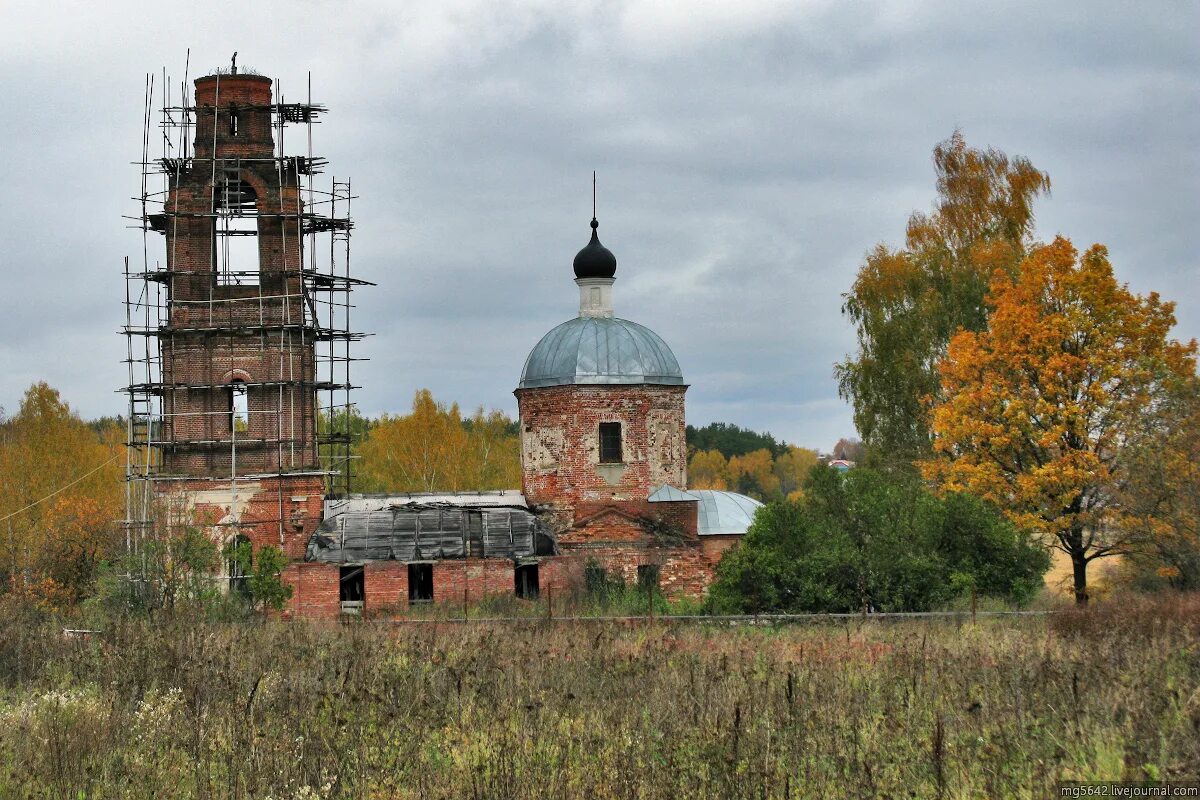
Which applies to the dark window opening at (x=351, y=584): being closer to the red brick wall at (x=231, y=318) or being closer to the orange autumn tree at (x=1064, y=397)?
the red brick wall at (x=231, y=318)

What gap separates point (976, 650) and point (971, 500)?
9.29 m

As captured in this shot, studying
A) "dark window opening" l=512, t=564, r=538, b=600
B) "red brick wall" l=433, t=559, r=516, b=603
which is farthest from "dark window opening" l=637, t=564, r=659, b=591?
"red brick wall" l=433, t=559, r=516, b=603

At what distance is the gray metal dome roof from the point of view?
2770 centimetres

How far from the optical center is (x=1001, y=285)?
2389 cm

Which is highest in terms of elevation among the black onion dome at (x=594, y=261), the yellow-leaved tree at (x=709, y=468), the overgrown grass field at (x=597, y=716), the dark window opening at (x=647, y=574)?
the black onion dome at (x=594, y=261)

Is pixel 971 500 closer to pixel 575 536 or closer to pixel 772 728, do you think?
pixel 575 536

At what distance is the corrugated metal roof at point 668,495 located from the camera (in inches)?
1073

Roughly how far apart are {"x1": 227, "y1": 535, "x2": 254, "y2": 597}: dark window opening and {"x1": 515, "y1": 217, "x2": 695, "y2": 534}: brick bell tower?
226 inches

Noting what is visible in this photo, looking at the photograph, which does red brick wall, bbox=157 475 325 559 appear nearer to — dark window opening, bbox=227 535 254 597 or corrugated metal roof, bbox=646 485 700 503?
Result: dark window opening, bbox=227 535 254 597

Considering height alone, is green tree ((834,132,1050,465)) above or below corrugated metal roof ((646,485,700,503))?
above

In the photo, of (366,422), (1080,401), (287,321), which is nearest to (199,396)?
(287,321)

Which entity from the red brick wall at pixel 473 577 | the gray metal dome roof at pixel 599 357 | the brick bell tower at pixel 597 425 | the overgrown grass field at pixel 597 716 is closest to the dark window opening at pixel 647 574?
the brick bell tower at pixel 597 425

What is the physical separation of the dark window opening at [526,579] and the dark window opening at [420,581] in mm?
1662

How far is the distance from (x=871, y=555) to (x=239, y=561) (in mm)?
12006
